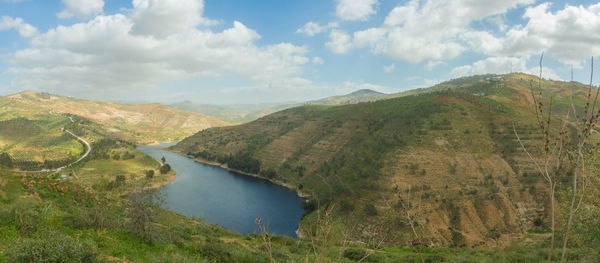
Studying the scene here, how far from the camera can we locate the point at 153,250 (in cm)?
1684

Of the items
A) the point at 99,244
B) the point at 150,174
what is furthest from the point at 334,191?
the point at 150,174

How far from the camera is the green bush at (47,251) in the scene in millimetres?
9789

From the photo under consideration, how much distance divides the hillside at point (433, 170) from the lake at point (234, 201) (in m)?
5.52

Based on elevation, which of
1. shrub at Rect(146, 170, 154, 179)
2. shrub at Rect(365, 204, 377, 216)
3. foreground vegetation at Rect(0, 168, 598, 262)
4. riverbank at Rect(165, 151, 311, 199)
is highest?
foreground vegetation at Rect(0, 168, 598, 262)

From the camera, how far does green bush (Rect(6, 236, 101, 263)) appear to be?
9.79m

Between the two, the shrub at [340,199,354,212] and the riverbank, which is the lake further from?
the shrub at [340,199,354,212]

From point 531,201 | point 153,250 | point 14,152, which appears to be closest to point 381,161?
point 531,201

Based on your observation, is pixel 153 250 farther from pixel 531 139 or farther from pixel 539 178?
pixel 531 139

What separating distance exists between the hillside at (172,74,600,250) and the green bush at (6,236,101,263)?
24.6m

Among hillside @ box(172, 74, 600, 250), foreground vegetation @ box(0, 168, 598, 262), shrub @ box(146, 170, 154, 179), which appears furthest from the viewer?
shrub @ box(146, 170, 154, 179)

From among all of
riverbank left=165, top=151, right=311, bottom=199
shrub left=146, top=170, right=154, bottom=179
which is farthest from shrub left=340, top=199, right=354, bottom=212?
shrub left=146, top=170, right=154, bottom=179

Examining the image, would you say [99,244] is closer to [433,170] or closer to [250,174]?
[433,170]

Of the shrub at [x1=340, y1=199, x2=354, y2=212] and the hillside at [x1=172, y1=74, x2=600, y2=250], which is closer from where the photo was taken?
the hillside at [x1=172, y1=74, x2=600, y2=250]

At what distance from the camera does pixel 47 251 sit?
995 cm
